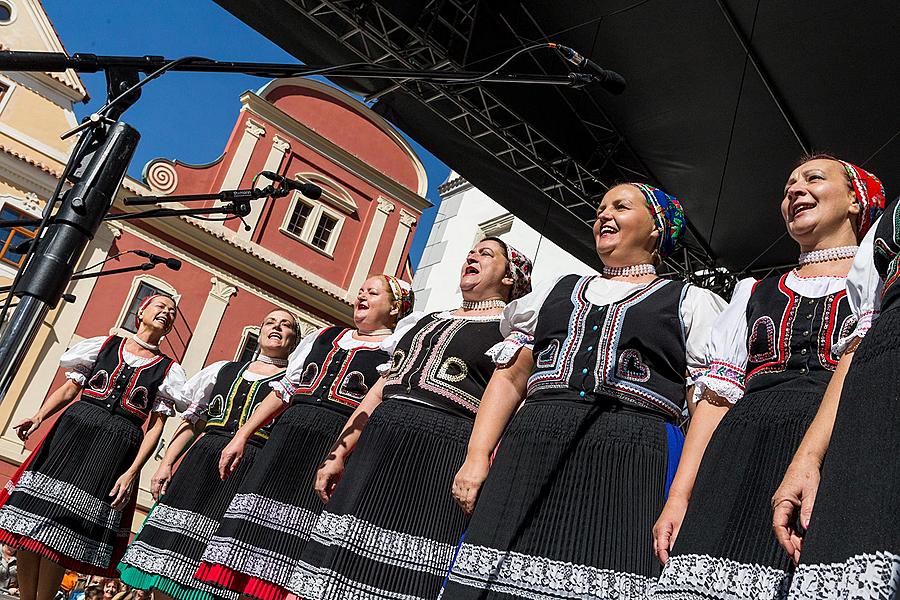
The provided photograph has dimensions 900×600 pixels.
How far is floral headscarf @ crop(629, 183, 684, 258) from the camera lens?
8.89 ft

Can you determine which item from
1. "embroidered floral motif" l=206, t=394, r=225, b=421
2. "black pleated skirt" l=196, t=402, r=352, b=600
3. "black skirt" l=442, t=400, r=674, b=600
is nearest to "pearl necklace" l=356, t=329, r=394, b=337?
"black pleated skirt" l=196, t=402, r=352, b=600

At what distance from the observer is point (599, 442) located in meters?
2.27

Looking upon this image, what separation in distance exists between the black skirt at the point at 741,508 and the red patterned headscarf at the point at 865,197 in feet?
1.98

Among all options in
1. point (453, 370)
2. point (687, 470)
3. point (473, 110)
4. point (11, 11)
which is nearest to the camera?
point (687, 470)

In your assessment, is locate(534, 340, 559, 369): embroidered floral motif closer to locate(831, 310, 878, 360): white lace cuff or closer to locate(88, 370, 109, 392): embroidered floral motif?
locate(831, 310, 878, 360): white lace cuff

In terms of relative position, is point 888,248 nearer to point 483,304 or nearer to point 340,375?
point 483,304

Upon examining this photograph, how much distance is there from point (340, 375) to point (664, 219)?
6.04ft


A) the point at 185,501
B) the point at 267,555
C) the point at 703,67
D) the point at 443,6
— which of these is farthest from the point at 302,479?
the point at 703,67

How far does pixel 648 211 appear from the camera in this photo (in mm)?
2711

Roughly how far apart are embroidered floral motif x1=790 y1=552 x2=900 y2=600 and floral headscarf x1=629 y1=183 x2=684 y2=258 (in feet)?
4.98

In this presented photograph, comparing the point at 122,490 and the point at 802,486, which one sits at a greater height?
the point at 802,486

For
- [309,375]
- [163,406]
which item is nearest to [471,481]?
[309,375]

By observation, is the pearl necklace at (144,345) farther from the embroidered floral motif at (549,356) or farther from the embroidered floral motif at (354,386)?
the embroidered floral motif at (549,356)

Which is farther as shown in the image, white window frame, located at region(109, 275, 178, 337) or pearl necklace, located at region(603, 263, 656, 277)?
white window frame, located at region(109, 275, 178, 337)
